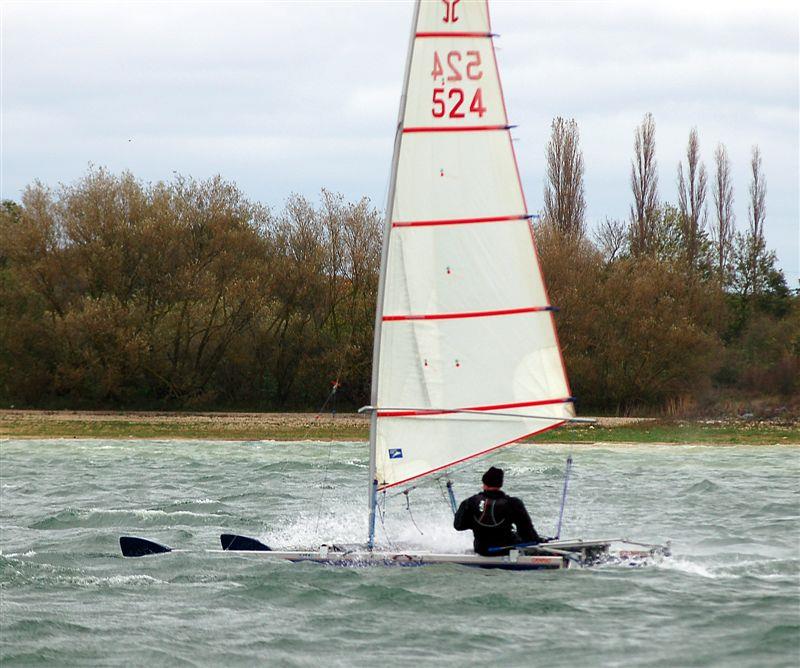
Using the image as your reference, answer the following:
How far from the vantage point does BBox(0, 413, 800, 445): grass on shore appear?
39.2 m

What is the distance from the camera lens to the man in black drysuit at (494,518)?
15.1 metres

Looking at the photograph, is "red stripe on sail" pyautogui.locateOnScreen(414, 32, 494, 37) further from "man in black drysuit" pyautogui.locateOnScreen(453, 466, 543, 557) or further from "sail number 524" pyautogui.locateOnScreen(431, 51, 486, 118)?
"man in black drysuit" pyautogui.locateOnScreen(453, 466, 543, 557)

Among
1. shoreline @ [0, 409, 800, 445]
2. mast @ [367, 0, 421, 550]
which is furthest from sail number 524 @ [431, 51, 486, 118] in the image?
shoreline @ [0, 409, 800, 445]

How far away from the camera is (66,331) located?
4953cm

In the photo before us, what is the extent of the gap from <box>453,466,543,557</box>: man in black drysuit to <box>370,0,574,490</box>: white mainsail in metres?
0.63

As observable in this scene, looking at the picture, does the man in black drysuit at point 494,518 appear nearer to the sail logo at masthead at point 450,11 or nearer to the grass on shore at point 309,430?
the sail logo at masthead at point 450,11

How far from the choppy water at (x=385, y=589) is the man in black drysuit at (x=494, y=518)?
1.53ft

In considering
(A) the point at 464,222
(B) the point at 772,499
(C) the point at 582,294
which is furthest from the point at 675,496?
(C) the point at 582,294

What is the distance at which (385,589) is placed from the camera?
14.9 meters

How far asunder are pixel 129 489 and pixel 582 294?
26.9 meters

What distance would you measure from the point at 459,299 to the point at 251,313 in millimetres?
A: 37571

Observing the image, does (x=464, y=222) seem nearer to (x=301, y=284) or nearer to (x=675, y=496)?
(x=675, y=496)

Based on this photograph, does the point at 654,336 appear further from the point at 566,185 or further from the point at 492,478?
the point at 492,478

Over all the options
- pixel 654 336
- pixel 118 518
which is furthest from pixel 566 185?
pixel 118 518
